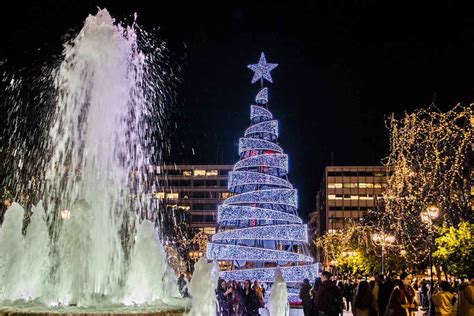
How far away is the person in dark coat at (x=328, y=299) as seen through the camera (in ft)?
42.8

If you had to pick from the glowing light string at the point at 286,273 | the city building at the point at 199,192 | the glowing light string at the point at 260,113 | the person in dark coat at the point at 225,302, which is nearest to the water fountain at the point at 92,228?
the person in dark coat at the point at 225,302

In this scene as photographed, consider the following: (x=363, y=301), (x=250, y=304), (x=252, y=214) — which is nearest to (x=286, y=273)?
(x=252, y=214)

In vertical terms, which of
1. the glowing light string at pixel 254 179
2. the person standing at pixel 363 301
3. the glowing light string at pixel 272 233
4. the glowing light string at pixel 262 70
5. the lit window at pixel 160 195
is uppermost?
the lit window at pixel 160 195

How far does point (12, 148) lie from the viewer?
4478 cm

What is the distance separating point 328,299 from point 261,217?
2407 cm

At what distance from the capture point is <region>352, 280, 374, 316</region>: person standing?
12.8 metres

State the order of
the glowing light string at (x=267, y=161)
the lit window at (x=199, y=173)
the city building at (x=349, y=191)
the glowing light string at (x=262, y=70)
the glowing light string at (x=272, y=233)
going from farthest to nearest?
the lit window at (x=199, y=173)
the city building at (x=349, y=191)
the glowing light string at (x=262, y=70)
the glowing light string at (x=267, y=161)
the glowing light string at (x=272, y=233)

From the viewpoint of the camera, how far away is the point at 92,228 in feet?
49.4

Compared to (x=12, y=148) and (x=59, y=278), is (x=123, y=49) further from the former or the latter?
(x=12, y=148)

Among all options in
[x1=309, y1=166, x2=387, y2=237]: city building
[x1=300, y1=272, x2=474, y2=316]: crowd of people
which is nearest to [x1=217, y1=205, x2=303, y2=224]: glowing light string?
[x1=300, y1=272, x2=474, y2=316]: crowd of people

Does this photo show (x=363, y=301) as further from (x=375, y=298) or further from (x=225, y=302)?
(x=225, y=302)

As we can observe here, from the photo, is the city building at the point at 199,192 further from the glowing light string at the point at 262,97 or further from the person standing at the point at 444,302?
the person standing at the point at 444,302

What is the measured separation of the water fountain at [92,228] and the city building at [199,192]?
110 m

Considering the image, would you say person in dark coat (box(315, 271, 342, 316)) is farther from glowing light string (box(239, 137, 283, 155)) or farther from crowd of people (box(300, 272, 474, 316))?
glowing light string (box(239, 137, 283, 155))
